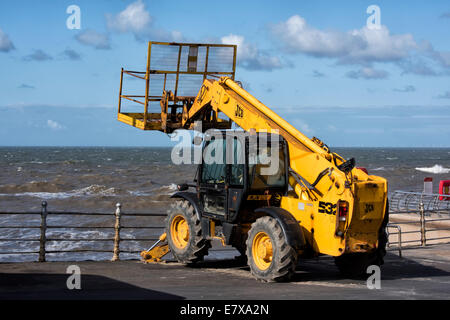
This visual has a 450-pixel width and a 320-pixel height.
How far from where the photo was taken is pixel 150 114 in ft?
42.3

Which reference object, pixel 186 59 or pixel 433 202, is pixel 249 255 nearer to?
pixel 186 59

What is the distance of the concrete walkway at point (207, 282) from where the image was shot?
28.7 ft

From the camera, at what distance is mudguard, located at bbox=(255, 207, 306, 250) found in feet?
31.3

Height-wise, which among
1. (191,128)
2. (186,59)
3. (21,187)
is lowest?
(21,187)

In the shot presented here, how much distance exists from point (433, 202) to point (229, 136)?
50.6ft

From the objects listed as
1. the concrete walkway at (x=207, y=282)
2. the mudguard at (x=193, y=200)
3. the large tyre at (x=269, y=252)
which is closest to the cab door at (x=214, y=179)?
the mudguard at (x=193, y=200)

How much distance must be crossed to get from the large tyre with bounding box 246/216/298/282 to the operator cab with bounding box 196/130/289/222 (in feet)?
1.88

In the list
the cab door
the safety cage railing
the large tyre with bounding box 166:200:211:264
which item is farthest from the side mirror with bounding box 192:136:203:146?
the safety cage railing

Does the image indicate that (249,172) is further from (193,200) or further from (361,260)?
(361,260)

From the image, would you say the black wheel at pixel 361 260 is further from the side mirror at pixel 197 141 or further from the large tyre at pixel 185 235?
the side mirror at pixel 197 141

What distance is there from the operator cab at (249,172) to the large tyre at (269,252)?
0.57 metres

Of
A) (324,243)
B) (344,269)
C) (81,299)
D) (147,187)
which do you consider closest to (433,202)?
(344,269)

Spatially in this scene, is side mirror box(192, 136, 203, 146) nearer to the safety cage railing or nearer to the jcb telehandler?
the jcb telehandler

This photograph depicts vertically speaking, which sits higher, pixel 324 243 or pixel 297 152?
pixel 297 152
